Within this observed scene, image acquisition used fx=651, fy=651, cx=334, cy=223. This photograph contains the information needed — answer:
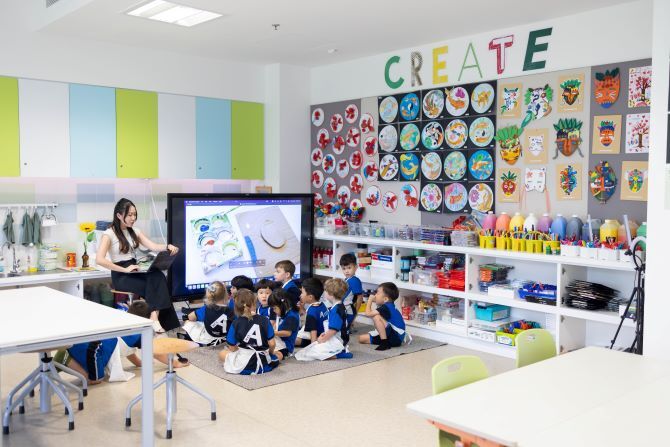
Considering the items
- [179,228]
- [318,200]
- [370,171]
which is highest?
[370,171]

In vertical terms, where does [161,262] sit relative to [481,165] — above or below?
below

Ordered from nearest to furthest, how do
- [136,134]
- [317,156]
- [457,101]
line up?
[457,101], [136,134], [317,156]

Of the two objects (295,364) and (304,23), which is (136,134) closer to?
(304,23)

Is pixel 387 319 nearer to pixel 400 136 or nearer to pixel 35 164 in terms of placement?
pixel 400 136

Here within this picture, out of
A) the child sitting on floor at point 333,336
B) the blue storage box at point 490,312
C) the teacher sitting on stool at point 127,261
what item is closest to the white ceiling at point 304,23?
the teacher sitting on stool at point 127,261

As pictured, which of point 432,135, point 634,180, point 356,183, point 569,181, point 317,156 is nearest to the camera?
point 634,180

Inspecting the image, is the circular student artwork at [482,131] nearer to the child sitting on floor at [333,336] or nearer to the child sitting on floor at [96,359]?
the child sitting on floor at [333,336]

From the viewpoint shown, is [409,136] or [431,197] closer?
[431,197]

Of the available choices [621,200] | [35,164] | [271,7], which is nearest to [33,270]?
[35,164]

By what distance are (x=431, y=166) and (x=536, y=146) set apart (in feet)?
3.59

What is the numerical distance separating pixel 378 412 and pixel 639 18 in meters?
3.35

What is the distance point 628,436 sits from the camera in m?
2.00

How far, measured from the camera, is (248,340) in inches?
182

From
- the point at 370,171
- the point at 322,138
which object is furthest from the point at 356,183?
the point at 322,138
